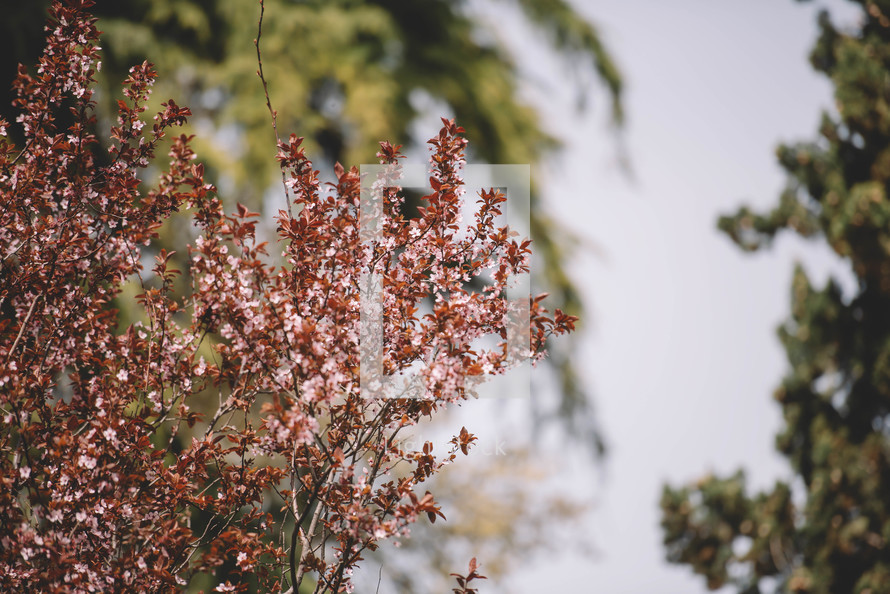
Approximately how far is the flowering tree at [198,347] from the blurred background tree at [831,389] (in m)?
4.10

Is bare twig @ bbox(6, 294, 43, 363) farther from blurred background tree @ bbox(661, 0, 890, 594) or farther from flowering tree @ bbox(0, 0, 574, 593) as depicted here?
blurred background tree @ bbox(661, 0, 890, 594)

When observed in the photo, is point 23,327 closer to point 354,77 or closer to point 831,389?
point 354,77

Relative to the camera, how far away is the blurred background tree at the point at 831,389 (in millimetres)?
5082

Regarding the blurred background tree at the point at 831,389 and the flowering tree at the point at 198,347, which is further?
the blurred background tree at the point at 831,389

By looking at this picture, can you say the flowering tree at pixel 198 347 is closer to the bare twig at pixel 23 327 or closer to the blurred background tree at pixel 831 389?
the bare twig at pixel 23 327

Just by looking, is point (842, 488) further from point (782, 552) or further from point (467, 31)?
point (467, 31)

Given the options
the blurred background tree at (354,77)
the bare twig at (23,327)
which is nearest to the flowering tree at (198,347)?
the bare twig at (23,327)

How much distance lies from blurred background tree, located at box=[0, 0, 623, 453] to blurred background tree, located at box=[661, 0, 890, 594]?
5.30 ft

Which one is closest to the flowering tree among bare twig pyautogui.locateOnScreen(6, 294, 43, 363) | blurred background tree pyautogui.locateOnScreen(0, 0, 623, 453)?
bare twig pyautogui.locateOnScreen(6, 294, 43, 363)

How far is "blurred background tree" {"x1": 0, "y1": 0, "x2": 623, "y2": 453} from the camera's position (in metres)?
5.66

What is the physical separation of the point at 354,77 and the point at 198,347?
4.49 m

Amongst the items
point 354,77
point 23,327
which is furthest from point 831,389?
point 23,327

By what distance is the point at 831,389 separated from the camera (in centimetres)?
550

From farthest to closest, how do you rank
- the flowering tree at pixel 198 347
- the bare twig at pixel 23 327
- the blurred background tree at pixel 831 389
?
the blurred background tree at pixel 831 389
the bare twig at pixel 23 327
the flowering tree at pixel 198 347
